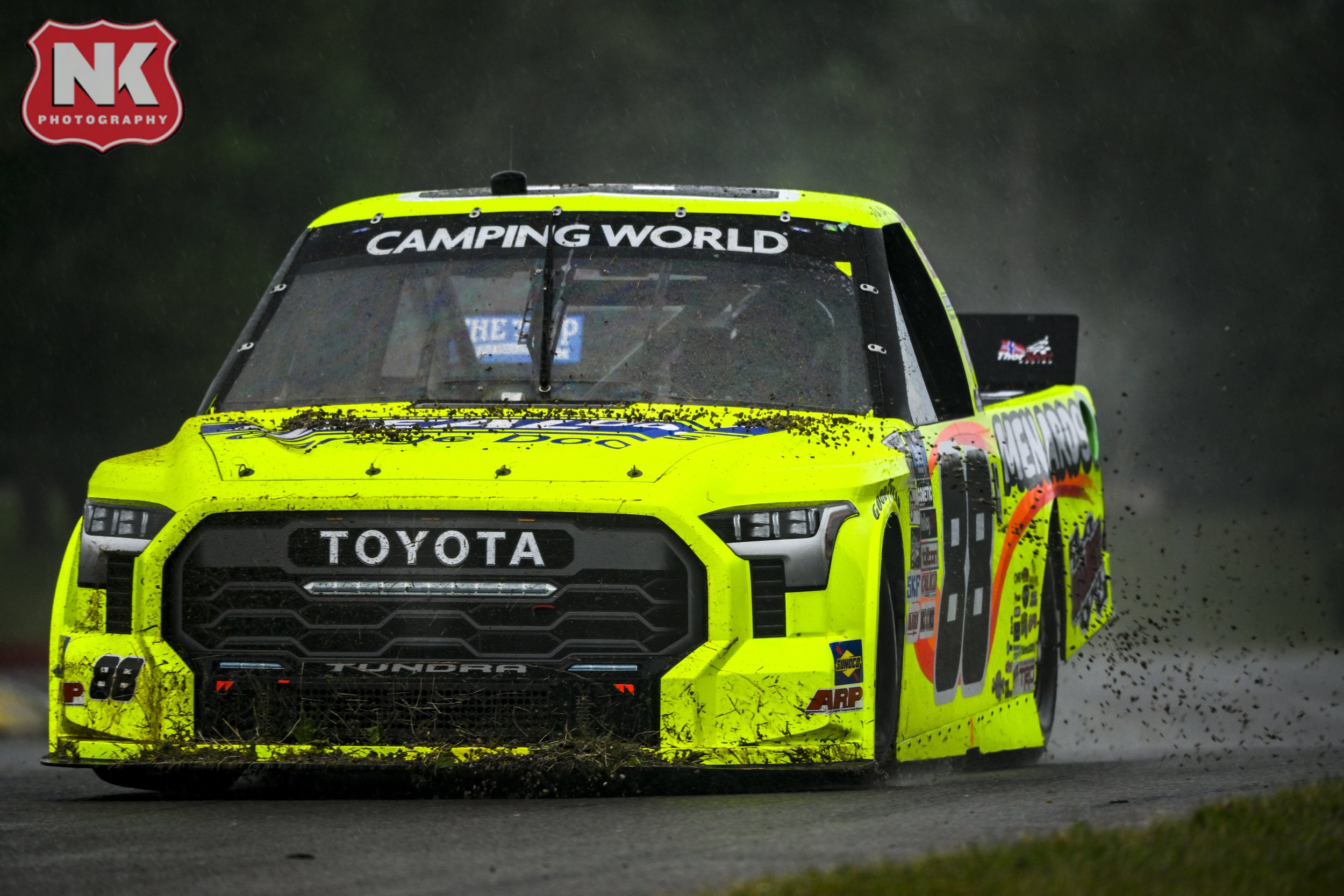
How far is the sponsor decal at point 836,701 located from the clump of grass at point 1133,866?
1.01 m

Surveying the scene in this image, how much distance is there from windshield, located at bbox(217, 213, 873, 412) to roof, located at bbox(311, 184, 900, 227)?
0.06 meters

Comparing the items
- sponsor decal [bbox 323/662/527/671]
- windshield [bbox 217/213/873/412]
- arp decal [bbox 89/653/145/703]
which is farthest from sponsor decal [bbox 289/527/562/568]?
windshield [bbox 217/213/873/412]

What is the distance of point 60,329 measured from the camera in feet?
61.9

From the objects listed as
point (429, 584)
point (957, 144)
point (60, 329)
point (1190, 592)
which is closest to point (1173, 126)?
point (957, 144)

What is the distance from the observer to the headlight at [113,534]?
6.50m

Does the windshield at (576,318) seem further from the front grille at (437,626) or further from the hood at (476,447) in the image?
the front grille at (437,626)

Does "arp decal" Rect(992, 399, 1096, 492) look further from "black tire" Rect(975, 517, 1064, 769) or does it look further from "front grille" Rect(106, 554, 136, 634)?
"front grille" Rect(106, 554, 136, 634)

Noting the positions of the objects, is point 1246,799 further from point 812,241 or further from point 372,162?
point 372,162

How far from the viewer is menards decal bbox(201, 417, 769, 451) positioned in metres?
6.55

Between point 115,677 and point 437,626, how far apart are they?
88cm

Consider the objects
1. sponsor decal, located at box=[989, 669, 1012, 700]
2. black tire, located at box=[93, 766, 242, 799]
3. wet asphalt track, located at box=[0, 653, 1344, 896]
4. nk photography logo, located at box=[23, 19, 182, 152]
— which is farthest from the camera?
nk photography logo, located at box=[23, 19, 182, 152]

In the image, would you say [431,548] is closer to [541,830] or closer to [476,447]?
[476,447]

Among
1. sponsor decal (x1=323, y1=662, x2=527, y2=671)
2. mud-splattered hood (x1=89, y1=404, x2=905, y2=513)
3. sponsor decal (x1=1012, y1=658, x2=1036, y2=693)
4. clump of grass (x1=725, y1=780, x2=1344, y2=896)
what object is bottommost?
sponsor decal (x1=1012, y1=658, x2=1036, y2=693)

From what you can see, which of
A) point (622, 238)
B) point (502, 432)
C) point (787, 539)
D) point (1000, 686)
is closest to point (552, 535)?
point (502, 432)
